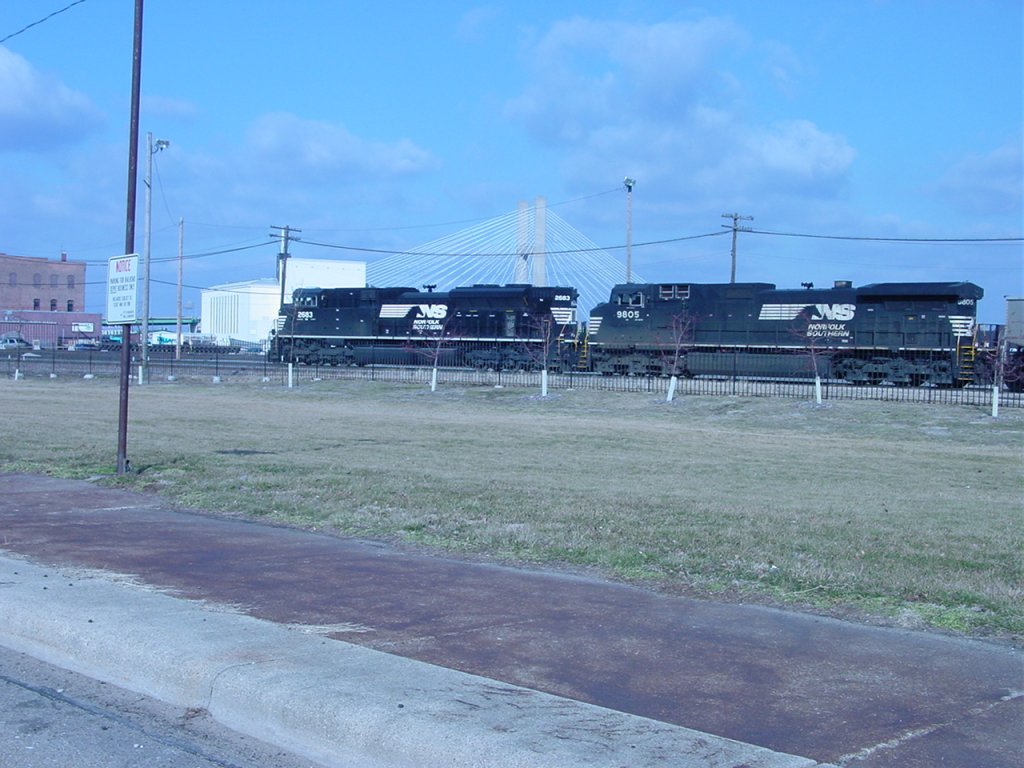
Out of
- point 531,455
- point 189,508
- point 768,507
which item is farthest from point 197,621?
point 531,455

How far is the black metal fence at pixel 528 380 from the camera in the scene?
3428 cm

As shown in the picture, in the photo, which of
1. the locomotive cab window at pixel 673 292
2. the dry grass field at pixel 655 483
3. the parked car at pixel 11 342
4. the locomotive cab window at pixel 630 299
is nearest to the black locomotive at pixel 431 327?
the locomotive cab window at pixel 630 299

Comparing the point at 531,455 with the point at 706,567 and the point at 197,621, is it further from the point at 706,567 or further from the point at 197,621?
the point at 197,621

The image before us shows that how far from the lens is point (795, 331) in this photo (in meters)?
42.1

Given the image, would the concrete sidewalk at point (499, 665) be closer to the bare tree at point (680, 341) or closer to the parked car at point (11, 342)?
the bare tree at point (680, 341)

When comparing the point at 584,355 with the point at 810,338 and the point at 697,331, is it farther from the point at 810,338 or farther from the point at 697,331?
the point at 810,338

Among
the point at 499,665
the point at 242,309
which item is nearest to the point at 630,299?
the point at 499,665

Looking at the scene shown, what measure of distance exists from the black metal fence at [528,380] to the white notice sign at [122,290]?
23.4 meters

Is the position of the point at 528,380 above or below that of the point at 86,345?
below

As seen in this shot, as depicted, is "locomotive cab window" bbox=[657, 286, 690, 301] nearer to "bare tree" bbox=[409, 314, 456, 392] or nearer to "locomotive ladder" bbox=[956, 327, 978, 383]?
"locomotive ladder" bbox=[956, 327, 978, 383]

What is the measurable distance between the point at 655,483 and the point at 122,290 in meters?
8.62

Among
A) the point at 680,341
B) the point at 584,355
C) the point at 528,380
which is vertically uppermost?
the point at 680,341

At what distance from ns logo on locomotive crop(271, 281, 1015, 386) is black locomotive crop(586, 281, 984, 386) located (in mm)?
42

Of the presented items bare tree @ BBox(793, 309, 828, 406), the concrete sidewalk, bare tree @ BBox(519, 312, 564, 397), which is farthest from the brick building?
the concrete sidewalk
